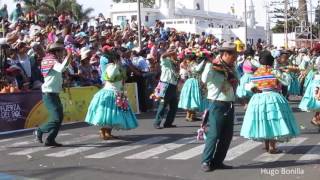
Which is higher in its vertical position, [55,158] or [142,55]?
[142,55]

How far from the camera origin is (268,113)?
350 inches

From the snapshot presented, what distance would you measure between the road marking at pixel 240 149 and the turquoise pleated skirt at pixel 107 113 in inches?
88.2

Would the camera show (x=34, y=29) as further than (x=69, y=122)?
Yes

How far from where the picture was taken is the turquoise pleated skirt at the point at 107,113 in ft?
36.8

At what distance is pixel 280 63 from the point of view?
1153cm

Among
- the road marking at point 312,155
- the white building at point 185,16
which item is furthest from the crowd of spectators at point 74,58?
the white building at point 185,16

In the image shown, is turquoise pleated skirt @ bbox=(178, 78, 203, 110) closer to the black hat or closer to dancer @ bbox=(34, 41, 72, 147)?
dancer @ bbox=(34, 41, 72, 147)

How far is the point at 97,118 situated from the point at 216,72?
3.64m

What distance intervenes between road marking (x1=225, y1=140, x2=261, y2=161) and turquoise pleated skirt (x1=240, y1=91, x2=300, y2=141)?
582 millimetres

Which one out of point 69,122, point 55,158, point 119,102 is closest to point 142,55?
point 69,122

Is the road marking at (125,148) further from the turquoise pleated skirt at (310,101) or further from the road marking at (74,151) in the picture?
the turquoise pleated skirt at (310,101)

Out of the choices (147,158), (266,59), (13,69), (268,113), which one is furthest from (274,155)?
(13,69)

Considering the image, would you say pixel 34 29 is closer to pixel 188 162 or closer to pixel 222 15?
pixel 188 162

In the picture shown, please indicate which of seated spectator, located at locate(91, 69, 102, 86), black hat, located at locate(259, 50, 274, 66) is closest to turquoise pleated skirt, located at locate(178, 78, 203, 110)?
seated spectator, located at locate(91, 69, 102, 86)
